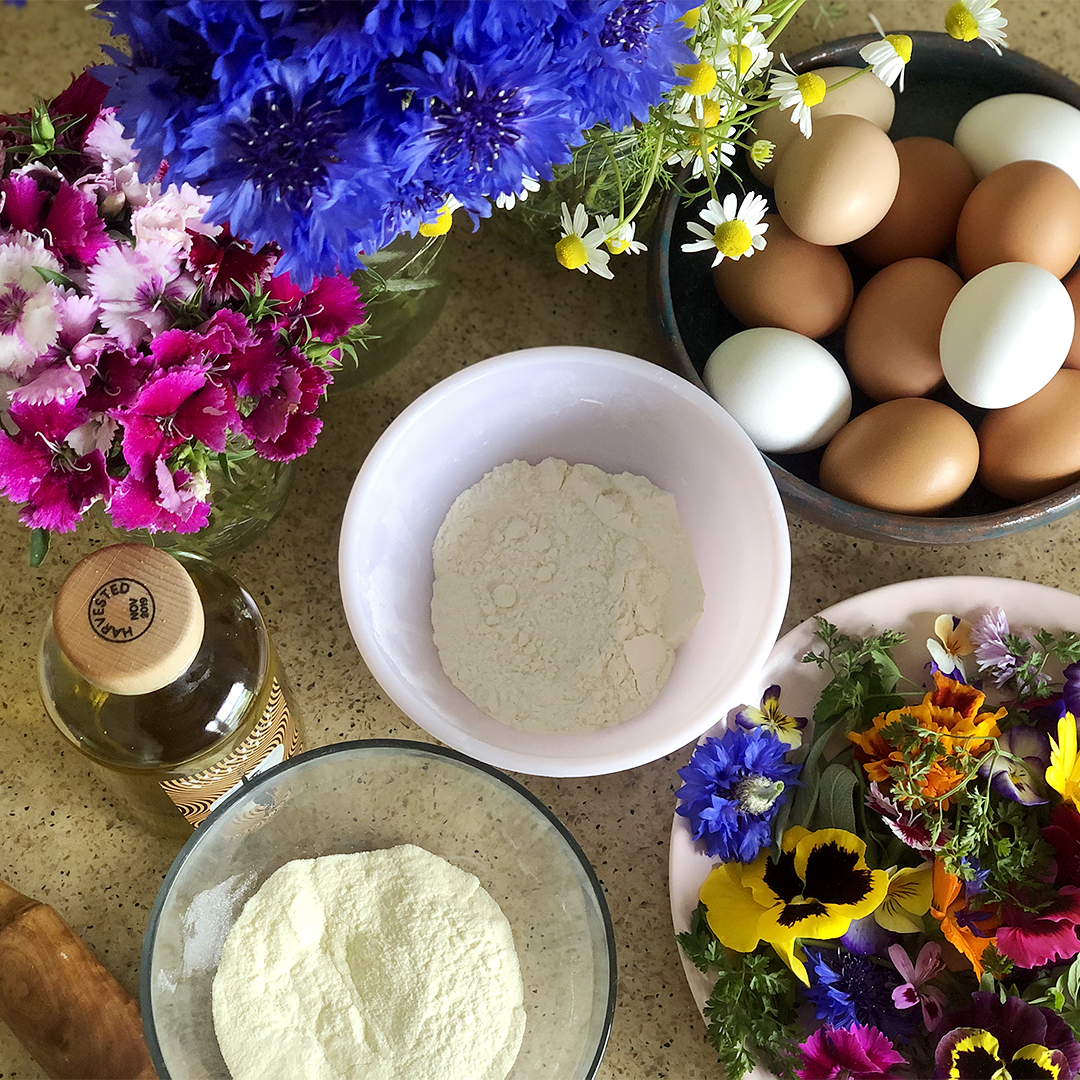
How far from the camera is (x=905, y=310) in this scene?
721 millimetres

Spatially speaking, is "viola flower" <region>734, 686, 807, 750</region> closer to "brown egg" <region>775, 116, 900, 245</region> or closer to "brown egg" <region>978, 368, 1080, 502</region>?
"brown egg" <region>978, 368, 1080, 502</region>

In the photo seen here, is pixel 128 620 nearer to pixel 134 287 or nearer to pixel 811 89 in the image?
pixel 134 287

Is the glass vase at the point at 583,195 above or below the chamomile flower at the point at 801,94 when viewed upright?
below

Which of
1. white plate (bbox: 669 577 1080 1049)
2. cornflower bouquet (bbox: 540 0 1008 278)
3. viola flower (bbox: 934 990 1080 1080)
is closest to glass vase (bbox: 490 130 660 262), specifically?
cornflower bouquet (bbox: 540 0 1008 278)

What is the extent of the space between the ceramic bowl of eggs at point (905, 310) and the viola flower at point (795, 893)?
210 millimetres

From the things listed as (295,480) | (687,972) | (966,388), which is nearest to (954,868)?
(687,972)

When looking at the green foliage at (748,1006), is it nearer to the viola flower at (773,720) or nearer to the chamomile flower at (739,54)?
the viola flower at (773,720)

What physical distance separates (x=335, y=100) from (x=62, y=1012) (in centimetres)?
58

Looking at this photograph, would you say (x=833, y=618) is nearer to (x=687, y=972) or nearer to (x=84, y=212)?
(x=687, y=972)

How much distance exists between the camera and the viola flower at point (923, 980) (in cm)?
65

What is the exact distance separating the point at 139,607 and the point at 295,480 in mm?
294

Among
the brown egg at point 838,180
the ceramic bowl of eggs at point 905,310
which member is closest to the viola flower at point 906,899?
the ceramic bowl of eggs at point 905,310

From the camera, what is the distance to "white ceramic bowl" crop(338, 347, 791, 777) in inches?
26.0

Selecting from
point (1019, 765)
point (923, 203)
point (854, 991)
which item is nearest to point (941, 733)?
point (1019, 765)
